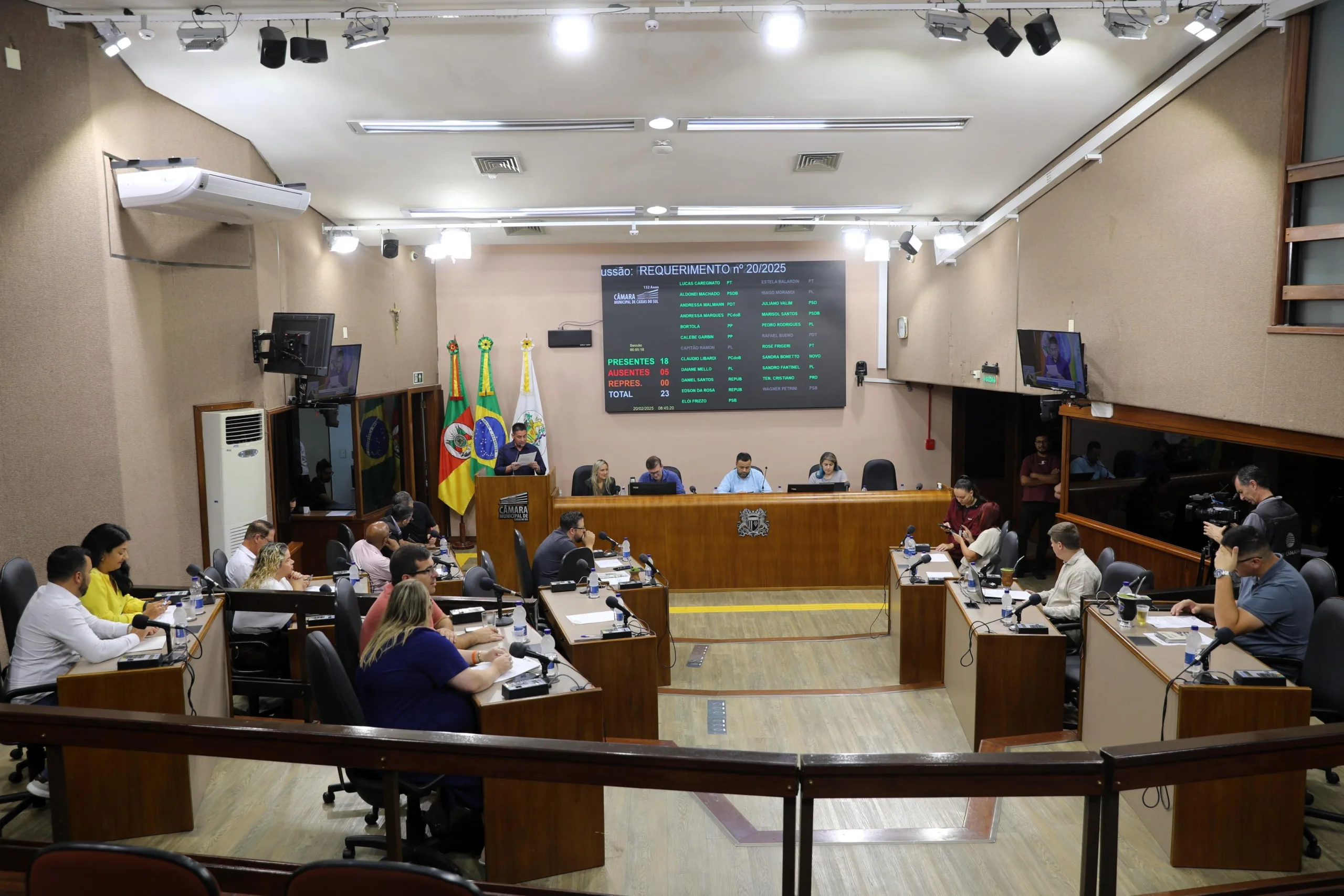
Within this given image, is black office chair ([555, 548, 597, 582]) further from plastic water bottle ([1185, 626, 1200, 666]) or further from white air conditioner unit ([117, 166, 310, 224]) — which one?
plastic water bottle ([1185, 626, 1200, 666])

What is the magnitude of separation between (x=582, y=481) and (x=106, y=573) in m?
5.16

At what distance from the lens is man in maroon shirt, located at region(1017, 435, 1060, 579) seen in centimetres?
827

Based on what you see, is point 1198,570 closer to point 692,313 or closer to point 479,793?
point 479,793

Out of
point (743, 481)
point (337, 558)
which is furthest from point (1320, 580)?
point (337, 558)

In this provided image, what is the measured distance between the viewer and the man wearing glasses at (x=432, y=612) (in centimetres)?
394

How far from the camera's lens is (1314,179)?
14.3 feet

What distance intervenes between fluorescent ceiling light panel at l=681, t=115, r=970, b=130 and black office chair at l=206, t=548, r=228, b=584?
13.8ft

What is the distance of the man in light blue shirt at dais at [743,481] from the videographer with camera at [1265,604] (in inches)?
202

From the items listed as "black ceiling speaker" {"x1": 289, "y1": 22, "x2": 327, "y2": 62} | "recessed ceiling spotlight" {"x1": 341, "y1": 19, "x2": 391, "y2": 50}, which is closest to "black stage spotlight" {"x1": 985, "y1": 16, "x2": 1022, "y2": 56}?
"recessed ceiling spotlight" {"x1": 341, "y1": 19, "x2": 391, "y2": 50}

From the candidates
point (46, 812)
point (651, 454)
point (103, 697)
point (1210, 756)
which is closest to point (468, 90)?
Answer: point (103, 697)

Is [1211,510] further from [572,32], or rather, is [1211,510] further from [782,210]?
[782,210]

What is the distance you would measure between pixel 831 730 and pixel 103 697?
3.57m

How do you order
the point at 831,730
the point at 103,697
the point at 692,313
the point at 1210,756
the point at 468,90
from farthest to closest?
the point at 692,313, the point at 468,90, the point at 831,730, the point at 103,697, the point at 1210,756

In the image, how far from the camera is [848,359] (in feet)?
36.5
